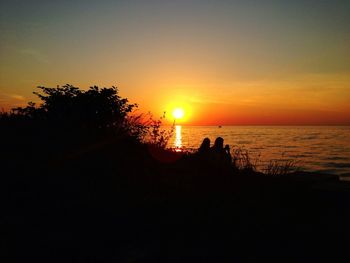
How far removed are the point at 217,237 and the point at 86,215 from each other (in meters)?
1.78

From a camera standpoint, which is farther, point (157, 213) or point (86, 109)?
point (86, 109)

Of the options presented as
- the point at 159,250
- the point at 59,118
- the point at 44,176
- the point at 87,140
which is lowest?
the point at 159,250

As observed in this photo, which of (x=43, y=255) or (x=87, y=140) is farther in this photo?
(x=87, y=140)

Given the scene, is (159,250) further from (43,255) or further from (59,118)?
(59,118)

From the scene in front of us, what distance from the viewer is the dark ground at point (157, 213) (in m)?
2.96

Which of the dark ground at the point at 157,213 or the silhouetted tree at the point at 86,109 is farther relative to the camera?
the silhouetted tree at the point at 86,109

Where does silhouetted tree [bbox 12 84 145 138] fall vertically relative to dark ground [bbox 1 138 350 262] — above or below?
above

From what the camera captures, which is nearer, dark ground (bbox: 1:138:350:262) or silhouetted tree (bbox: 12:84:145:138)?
dark ground (bbox: 1:138:350:262)

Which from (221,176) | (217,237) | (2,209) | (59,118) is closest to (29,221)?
(2,209)

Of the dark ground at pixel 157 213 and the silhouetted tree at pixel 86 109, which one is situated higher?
the silhouetted tree at pixel 86 109

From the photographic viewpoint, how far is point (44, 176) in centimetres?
514

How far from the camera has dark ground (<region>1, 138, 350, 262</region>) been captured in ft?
9.71

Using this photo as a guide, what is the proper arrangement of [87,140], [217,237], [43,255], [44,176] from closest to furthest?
[43,255] → [217,237] → [44,176] → [87,140]

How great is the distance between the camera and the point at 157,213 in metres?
3.86
